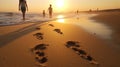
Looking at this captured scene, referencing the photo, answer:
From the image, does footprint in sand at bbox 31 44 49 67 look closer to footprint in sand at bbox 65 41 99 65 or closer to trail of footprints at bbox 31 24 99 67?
trail of footprints at bbox 31 24 99 67

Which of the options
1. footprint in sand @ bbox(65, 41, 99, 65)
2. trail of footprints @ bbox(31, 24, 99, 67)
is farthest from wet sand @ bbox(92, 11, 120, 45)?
trail of footprints @ bbox(31, 24, 99, 67)

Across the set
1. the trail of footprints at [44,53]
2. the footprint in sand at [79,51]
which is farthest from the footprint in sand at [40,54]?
the footprint in sand at [79,51]

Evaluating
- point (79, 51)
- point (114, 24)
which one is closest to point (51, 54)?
point (79, 51)

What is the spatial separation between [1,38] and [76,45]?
2.19 metres

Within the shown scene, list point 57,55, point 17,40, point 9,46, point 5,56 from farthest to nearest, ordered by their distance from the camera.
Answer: point 17,40, point 9,46, point 57,55, point 5,56

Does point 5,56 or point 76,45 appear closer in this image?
point 5,56

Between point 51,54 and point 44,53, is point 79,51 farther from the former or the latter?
point 44,53

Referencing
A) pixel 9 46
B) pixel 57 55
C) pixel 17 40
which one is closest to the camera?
pixel 57 55

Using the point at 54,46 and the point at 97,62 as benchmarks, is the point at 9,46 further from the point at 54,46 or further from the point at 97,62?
the point at 97,62

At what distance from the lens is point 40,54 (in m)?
4.48

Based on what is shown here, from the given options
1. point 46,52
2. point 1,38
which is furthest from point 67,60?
point 1,38

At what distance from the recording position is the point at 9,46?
A: 490 cm

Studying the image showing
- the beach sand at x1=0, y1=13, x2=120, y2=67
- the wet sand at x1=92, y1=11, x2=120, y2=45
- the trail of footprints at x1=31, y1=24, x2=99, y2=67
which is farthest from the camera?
the wet sand at x1=92, y1=11, x2=120, y2=45

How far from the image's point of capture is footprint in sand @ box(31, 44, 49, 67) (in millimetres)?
4025
